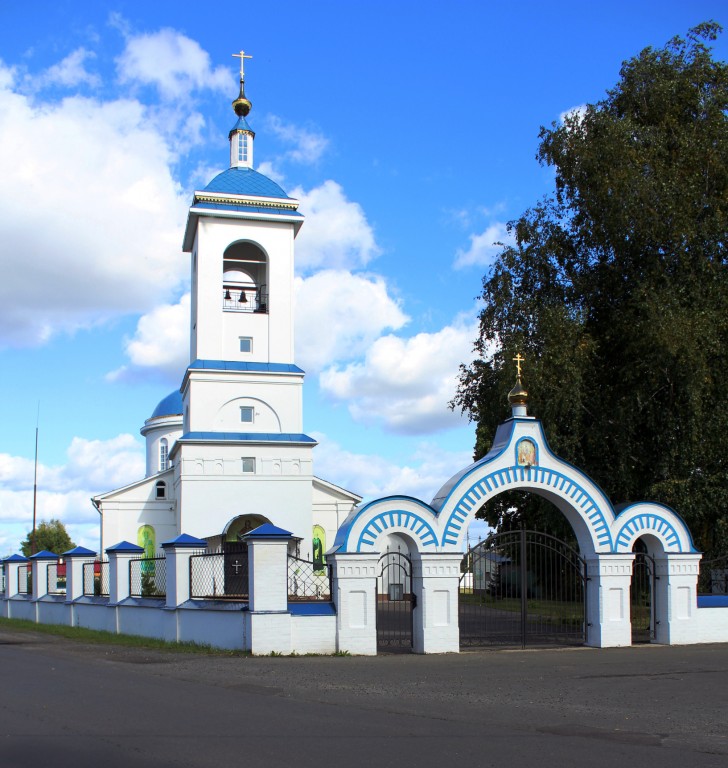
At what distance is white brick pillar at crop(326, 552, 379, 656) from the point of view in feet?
49.2

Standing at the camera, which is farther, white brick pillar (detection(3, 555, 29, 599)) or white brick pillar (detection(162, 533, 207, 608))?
white brick pillar (detection(3, 555, 29, 599))

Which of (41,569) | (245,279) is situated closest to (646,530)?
(41,569)

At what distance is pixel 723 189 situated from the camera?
22188 millimetres

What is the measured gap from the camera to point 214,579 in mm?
17203

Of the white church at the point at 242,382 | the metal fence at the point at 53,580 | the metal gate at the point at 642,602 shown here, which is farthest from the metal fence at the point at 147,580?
the metal gate at the point at 642,602

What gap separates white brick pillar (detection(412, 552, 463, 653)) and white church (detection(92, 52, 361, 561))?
48.3ft

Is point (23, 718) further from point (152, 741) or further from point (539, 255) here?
point (539, 255)

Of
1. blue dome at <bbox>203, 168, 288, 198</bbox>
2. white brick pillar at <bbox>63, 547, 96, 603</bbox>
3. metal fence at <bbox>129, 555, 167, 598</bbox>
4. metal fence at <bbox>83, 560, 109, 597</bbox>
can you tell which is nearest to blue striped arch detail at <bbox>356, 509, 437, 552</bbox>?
metal fence at <bbox>129, 555, 167, 598</bbox>

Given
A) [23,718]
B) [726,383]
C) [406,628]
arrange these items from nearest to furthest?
[23,718] → [406,628] → [726,383]

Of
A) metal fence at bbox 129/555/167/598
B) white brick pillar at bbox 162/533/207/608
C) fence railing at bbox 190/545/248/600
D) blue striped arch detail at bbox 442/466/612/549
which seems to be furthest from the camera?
metal fence at bbox 129/555/167/598

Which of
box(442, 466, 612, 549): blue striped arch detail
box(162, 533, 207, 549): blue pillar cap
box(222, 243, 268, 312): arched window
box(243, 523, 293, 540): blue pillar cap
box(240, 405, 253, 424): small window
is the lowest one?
box(162, 533, 207, 549): blue pillar cap

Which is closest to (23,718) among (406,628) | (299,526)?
(406,628)

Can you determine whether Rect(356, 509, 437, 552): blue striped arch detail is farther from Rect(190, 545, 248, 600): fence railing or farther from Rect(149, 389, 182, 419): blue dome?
Rect(149, 389, 182, 419): blue dome

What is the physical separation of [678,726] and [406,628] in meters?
11.3
